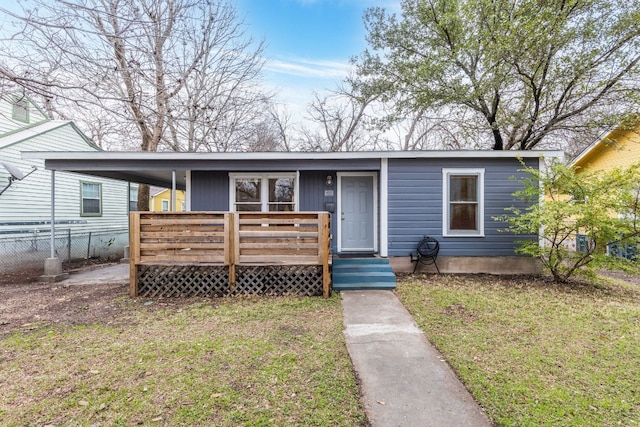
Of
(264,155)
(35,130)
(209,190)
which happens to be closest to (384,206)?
(264,155)

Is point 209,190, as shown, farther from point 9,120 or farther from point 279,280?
point 9,120

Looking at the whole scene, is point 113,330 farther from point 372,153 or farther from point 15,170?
point 15,170

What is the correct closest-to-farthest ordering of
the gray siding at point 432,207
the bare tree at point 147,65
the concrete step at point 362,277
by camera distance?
1. the bare tree at point 147,65
2. the concrete step at point 362,277
3. the gray siding at point 432,207

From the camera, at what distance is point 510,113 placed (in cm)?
1062

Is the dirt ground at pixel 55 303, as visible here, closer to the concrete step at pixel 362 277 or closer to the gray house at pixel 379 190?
the gray house at pixel 379 190

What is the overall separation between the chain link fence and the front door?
8169 mm

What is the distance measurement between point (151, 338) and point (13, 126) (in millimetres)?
9726

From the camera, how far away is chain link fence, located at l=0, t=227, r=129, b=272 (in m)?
7.98

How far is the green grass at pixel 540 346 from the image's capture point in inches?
92.0

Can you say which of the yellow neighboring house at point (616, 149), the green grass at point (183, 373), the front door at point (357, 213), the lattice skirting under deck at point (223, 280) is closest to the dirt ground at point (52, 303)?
the green grass at point (183, 373)

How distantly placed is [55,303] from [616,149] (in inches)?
576

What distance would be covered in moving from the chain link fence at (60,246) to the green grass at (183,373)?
233 inches

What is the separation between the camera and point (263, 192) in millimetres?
7461


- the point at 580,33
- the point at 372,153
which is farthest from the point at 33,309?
the point at 580,33
